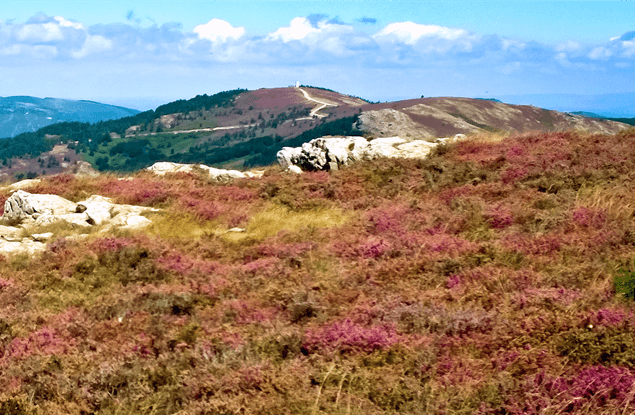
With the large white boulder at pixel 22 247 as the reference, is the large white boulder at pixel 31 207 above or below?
above

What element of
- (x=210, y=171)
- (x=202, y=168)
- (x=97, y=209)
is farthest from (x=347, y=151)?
(x=97, y=209)

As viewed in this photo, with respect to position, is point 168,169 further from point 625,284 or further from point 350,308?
point 625,284

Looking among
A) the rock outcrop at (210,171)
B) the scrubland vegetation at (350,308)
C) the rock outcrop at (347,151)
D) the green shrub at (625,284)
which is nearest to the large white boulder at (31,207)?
the scrubland vegetation at (350,308)

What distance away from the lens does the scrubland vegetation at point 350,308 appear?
629 centimetres

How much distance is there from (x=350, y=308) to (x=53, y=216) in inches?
423

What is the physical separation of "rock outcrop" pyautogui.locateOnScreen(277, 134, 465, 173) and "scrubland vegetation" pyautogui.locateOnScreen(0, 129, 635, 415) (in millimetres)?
6432

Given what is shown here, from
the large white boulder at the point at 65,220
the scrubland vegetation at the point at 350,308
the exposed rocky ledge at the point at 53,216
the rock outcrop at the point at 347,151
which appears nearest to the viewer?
the scrubland vegetation at the point at 350,308

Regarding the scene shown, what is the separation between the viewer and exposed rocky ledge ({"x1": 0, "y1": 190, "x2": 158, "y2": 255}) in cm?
1420

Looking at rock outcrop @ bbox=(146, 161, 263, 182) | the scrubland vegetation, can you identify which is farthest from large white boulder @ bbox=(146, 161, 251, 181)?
the scrubland vegetation

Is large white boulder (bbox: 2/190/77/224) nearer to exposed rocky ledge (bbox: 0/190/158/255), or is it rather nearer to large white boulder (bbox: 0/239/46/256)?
exposed rocky ledge (bbox: 0/190/158/255)

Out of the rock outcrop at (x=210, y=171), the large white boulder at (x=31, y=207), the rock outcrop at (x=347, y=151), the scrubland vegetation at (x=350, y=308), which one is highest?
the rock outcrop at (x=347, y=151)

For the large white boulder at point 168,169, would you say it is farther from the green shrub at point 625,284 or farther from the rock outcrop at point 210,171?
the green shrub at point 625,284

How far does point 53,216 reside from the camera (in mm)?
15438

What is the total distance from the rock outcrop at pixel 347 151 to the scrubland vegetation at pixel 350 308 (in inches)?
253
